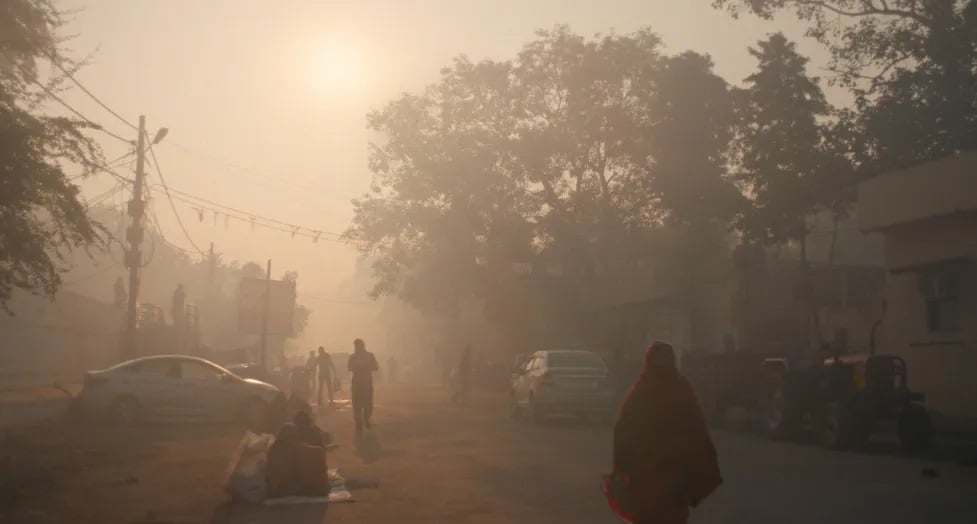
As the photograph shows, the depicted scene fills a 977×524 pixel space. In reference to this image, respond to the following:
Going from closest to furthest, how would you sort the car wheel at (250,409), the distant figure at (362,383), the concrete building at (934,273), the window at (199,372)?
1. the distant figure at (362,383)
2. the concrete building at (934,273)
3. the car wheel at (250,409)
4. the window at (199,372)

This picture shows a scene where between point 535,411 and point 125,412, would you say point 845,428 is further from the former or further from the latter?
point 125,412

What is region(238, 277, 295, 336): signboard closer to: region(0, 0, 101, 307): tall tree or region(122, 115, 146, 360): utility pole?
region(122, 115, 146, 360): utility pole

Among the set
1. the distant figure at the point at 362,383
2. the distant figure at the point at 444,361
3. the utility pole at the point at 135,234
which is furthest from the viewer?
the distant figure at the point at 444,361

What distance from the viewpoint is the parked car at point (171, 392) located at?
83.6 ft

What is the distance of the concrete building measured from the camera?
23.9 metres

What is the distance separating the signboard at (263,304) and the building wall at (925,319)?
30.2m

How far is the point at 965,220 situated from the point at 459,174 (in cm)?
3234

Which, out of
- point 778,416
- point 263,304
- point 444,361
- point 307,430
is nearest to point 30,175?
point 307,430

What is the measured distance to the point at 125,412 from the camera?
25.5 meters

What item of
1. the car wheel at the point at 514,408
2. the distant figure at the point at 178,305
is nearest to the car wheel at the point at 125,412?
the car wheel at the point at 514,408

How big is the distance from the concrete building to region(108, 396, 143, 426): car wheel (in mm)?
18039

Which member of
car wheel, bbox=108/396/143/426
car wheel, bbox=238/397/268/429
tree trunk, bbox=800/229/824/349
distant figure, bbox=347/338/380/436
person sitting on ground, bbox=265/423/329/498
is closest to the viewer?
person sitting on ground, bbox=265/423/329/498

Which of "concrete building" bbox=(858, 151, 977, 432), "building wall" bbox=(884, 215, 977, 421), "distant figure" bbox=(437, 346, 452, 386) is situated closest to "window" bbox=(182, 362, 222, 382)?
"concrete building" bbox=(858, 151, 977, 432)

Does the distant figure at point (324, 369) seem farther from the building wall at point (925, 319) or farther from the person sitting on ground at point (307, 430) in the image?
the person sitting on ground at point (307, 430)
